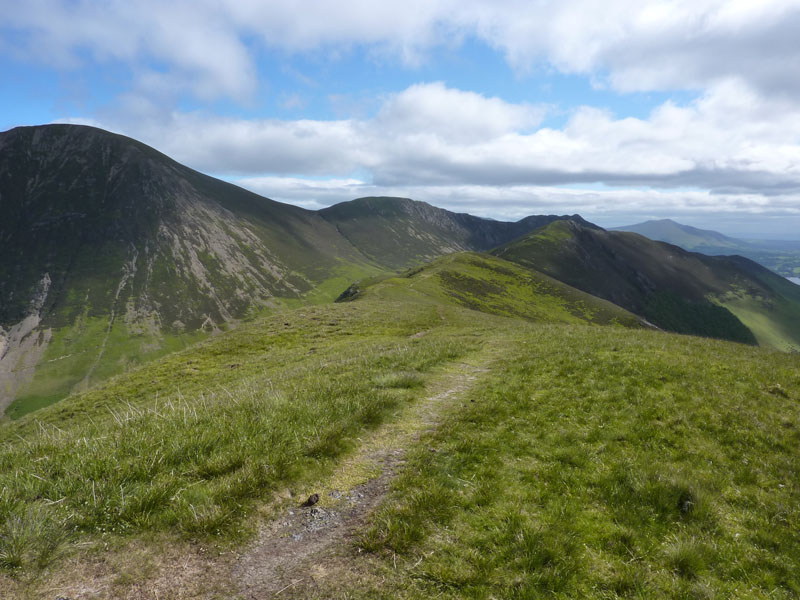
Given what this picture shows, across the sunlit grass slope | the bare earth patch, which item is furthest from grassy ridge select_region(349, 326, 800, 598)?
the sunlit grass slope

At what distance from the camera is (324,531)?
644 centimetres

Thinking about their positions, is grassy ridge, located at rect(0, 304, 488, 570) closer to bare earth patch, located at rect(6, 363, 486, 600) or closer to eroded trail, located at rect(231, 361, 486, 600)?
bare earth patch, located at rect(6, 363, 486, 600)

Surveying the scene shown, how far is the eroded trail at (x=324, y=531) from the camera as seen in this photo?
5.30 m

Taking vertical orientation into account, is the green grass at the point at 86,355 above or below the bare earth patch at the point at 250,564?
below

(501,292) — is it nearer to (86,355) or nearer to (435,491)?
(435,491)

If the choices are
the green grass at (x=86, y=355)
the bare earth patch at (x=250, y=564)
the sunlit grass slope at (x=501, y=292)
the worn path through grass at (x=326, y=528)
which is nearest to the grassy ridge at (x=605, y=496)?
the worn path through grass at (x=326, y=528)

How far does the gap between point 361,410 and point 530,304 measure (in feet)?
396

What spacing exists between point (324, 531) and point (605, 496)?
5.94 meters

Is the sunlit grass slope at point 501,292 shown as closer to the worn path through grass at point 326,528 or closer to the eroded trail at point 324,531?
the worn path through grass at point 326,528

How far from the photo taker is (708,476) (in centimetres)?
862

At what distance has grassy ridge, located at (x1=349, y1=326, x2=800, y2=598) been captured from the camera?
5.73 m

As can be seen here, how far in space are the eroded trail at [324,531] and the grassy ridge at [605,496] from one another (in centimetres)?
51

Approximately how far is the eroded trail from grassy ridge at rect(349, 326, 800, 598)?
506 millimetres

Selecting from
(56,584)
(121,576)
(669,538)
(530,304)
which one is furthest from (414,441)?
(530,304)
